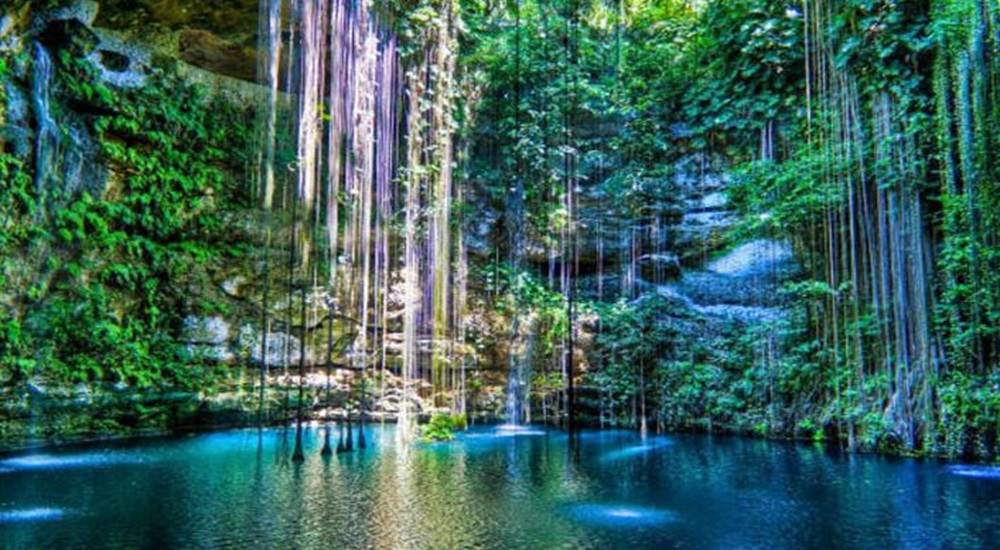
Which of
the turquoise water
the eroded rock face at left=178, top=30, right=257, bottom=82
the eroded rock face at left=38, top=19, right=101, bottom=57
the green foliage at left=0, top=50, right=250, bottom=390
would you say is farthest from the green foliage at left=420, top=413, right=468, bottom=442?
the eroded rock face at left=38, top=19, right=101, bottom=57

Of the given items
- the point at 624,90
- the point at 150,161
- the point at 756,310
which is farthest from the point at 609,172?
the point at 150,161

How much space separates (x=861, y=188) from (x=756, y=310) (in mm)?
3259

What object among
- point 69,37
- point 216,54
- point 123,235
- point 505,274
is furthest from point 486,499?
point 216,54

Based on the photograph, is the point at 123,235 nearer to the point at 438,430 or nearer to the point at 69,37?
the point at 69,37

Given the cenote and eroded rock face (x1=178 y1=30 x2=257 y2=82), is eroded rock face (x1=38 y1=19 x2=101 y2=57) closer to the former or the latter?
the cenote

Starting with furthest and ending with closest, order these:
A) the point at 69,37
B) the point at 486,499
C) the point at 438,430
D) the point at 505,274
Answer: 1. the point at 505,274
2. the point at 69,37
3. the point at 438,430
4. the point at 486,499

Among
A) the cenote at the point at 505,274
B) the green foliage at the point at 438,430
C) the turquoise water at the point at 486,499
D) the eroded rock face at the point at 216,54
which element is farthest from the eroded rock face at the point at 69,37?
the green foliage at the point at 438,430

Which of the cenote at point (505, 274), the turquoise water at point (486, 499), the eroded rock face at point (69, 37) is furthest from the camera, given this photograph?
the eroded rock face at point (69, 37)

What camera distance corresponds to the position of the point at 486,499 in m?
5.66

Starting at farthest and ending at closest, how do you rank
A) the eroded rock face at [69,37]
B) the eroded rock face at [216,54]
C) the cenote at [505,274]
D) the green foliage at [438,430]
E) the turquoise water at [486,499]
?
the eroded rock face at [216,54] → the eroded rock face at [69,37] → the green foliage at [438,430] → the cenote at [505,274] → the turquoise water at [486,499]

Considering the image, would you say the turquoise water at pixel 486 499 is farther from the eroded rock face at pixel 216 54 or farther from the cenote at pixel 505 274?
the eroded rock face at pixel 216 54

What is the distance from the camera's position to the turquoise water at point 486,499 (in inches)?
174

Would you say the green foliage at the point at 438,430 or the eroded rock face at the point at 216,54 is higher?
the eroded rock face at the point at 216,54

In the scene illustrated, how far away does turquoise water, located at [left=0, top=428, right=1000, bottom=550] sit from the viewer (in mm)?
4430
